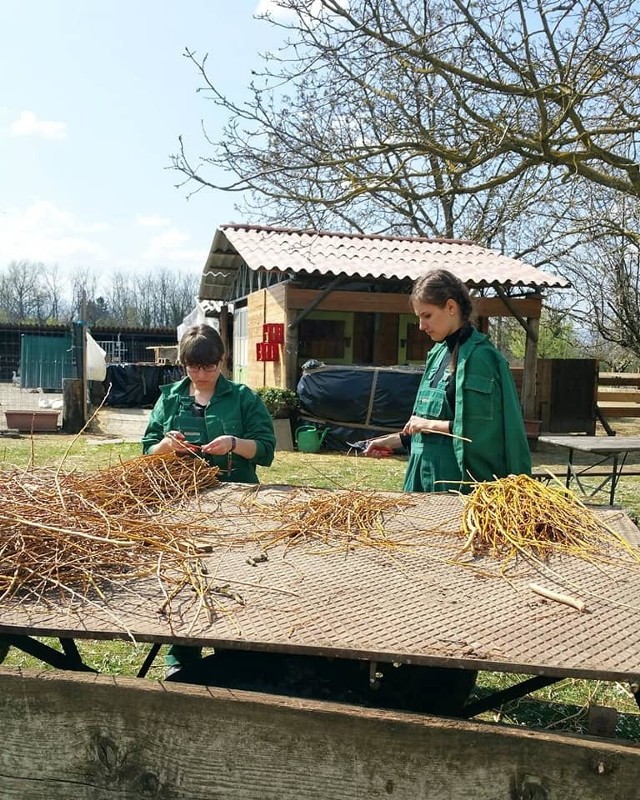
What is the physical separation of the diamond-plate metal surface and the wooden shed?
10.2 meters

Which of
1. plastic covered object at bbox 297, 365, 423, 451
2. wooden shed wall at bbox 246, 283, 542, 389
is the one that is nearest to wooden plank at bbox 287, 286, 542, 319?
wooden shed wall at bbox 246, 283, 542, 389

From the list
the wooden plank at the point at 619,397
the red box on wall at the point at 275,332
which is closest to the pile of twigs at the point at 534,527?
the red box on wall at the point at 275,332

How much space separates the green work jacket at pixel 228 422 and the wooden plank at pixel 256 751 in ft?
5.84

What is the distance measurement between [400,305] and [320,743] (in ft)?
39.6

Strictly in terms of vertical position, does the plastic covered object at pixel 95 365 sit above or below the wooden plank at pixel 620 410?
above

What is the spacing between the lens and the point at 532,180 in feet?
32.4

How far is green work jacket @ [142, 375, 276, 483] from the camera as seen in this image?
3225mm

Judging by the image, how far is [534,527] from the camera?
2.11 metres

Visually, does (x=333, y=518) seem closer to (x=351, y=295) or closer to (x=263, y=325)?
(x=351, y=295)

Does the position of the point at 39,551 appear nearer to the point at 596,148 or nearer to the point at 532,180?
the point at 596,148

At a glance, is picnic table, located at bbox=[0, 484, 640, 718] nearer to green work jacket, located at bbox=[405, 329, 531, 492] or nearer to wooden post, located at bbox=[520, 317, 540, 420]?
green work jacket, located at bbox=[405, 329, 531, 492]

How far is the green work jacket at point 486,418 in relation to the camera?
293cm

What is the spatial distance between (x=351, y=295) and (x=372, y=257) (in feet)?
5.00

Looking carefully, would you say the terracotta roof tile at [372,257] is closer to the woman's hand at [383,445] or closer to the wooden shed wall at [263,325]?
the wooden shed wall at [263,325]
